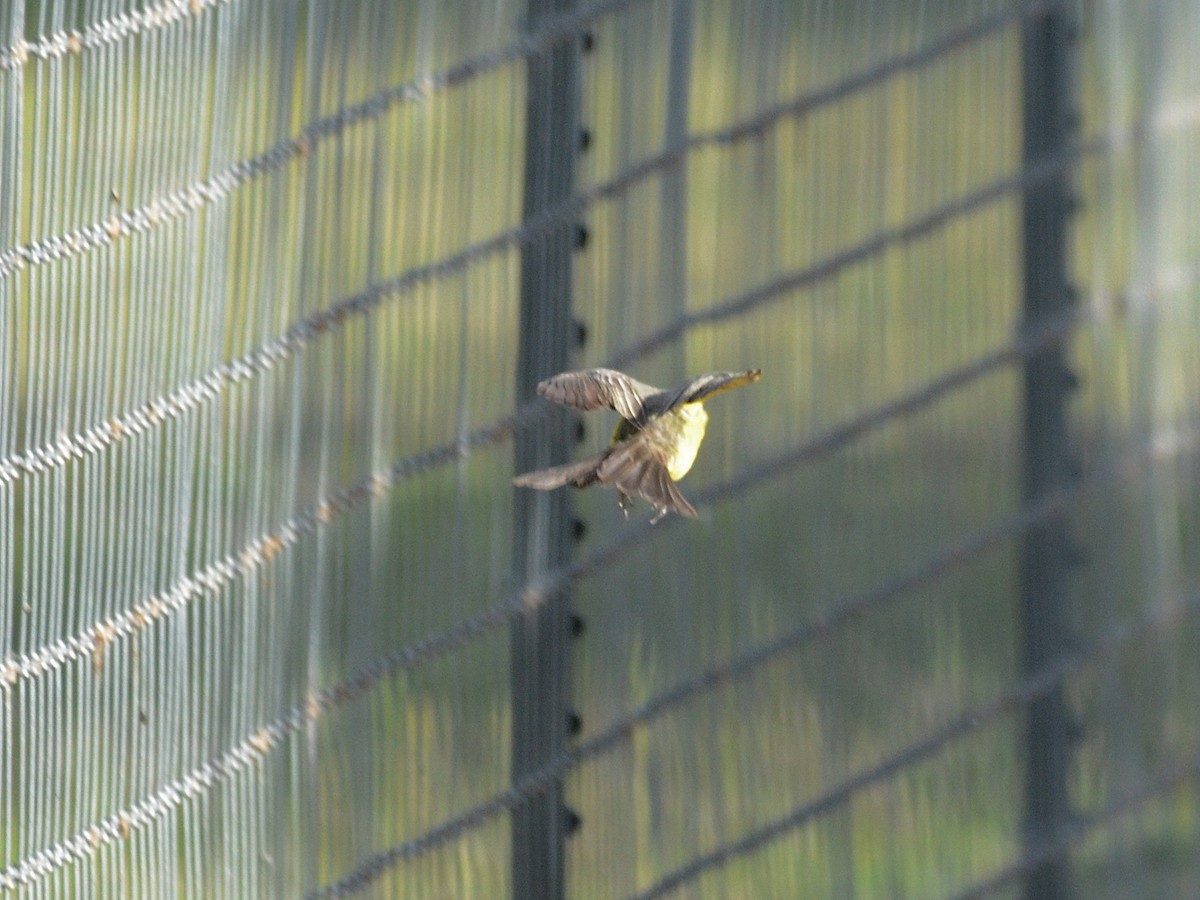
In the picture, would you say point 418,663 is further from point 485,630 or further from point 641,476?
point 641,476

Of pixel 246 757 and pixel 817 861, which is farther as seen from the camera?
pixel 817 861

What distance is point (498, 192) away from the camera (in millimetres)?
2033

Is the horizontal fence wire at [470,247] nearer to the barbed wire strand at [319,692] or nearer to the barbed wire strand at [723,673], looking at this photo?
the barbed wire strand at [319,692]

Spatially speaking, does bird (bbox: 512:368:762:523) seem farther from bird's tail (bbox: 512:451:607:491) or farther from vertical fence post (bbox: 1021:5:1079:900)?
vertical fence post (bbox: 1021:5:1079:900)

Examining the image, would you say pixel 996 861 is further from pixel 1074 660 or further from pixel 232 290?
pixel 232 290

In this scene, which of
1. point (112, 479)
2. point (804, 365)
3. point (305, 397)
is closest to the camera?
point (112, 479)

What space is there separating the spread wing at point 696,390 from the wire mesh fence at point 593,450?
0.83 m

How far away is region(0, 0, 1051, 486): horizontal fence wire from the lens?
1809 millimetres

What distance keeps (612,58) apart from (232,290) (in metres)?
0.57

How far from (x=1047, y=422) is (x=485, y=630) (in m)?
0.80

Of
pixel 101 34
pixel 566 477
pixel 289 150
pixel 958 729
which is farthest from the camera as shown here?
pixel 958 729

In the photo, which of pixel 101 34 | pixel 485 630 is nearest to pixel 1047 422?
pixel 485 630

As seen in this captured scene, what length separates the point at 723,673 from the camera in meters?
2.12

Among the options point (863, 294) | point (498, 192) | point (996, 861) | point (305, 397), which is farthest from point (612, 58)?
point (996, 861)
